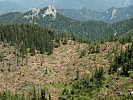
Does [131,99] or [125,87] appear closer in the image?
[131,99]

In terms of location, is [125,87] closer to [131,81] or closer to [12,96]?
[131,81]

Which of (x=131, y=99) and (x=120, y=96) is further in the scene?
(x=120, y=96)

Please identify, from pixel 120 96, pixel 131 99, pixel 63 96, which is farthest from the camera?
pixel 63 96

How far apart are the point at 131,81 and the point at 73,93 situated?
34.8 meters

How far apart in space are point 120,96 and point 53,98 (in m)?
40.5

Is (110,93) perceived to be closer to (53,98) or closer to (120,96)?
(120,96)

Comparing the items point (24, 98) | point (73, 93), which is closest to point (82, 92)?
point (73, 93)

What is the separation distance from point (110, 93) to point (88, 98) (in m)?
13.3

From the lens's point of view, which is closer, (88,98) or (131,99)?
(131,99)

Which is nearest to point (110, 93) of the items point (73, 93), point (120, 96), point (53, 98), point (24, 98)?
point (120, 96)

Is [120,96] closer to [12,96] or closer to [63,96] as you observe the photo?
[63,96]

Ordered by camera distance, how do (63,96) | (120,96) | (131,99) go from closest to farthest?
(131,99)
(120,96)
(63,96)

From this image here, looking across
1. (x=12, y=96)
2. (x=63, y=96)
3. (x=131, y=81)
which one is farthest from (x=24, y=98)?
(x=131, y=81)

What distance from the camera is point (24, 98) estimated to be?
190 metres
